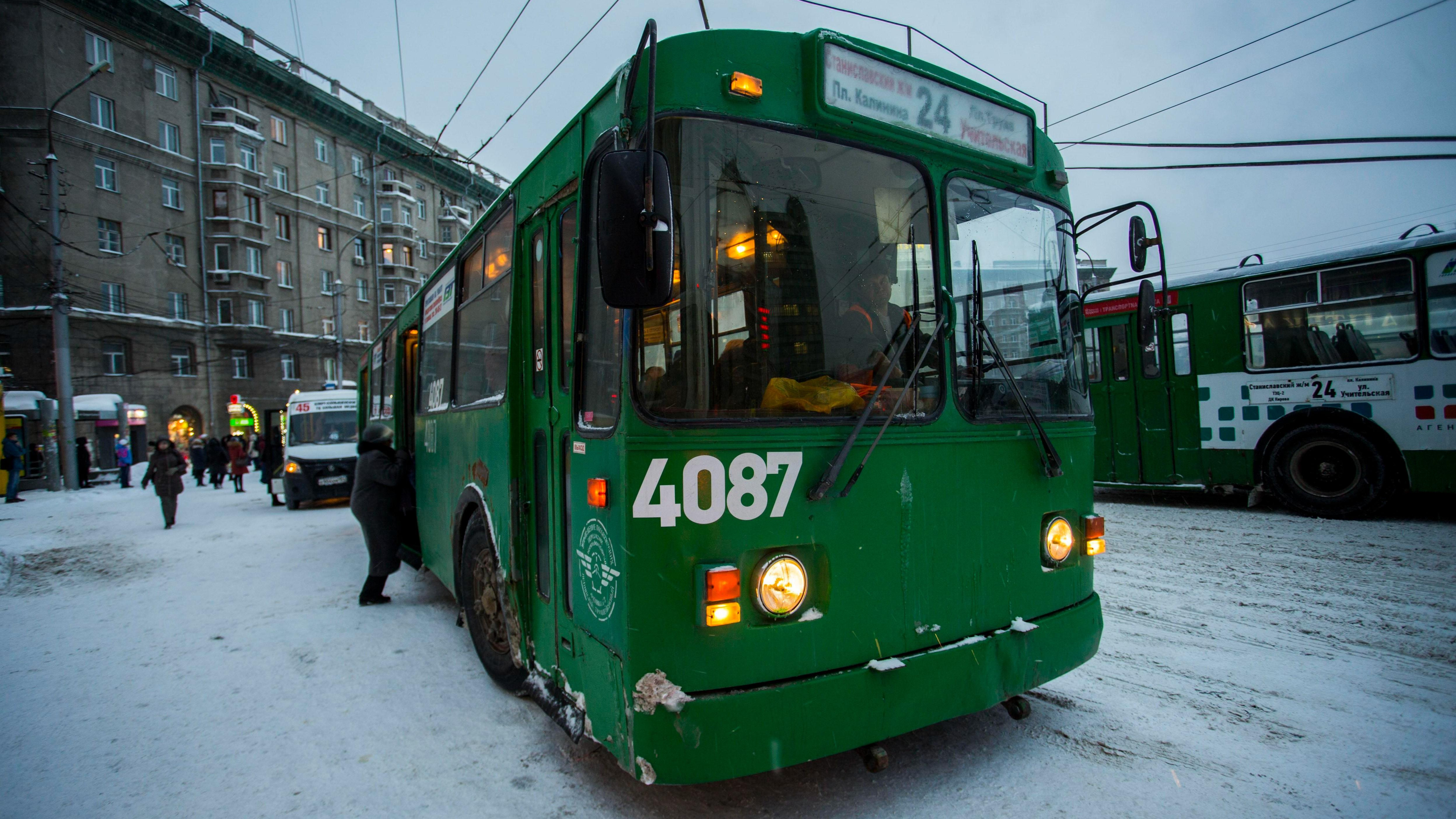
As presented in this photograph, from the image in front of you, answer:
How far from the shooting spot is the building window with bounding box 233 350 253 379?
36219mm

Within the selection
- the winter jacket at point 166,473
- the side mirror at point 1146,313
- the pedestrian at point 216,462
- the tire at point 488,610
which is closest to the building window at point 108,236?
the pedestrian at point 216,462

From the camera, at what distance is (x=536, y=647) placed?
12.1ft

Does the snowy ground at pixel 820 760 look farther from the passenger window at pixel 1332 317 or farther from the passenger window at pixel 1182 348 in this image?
the passenger window at pixel 1182 348

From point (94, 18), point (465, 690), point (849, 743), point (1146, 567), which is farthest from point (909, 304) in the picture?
point (94, 18)

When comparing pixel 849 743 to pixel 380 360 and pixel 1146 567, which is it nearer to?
pixel 1146 567

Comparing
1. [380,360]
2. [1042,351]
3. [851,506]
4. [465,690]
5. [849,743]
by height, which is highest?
[380,360]

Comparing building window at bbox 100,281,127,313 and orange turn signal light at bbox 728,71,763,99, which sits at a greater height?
building window at bbox 100,281,127,313

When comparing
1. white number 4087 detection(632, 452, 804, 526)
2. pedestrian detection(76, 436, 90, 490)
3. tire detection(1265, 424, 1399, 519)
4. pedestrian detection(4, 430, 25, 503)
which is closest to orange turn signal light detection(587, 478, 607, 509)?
A: white number 4087 detection(632, 452, 804, 526)

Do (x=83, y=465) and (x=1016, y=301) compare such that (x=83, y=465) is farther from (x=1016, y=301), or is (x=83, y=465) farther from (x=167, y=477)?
(x=1016, y=301)

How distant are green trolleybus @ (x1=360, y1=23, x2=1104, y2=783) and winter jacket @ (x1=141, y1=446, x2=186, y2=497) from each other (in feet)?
41.1

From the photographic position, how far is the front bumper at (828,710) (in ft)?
8.11

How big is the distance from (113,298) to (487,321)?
37.1 metres

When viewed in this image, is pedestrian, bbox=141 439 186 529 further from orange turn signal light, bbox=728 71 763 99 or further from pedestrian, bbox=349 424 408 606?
orange turn signal light, bbox=728 71 763 99

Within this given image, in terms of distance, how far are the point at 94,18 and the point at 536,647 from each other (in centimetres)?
4147
